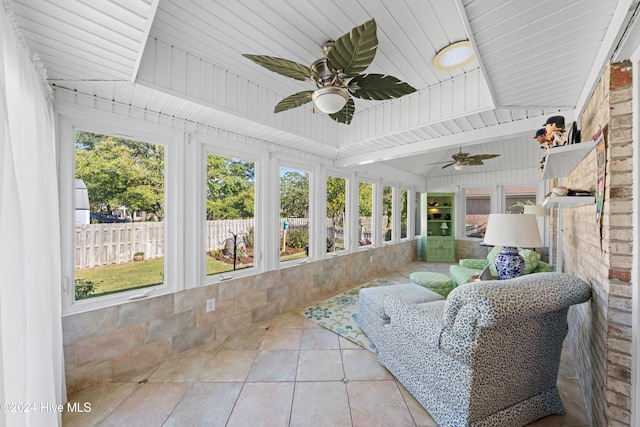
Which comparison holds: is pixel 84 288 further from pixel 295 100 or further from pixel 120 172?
pixel 295 100

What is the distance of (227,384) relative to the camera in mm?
2023

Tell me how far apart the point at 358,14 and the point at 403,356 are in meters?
2.49

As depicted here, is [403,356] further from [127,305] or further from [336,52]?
[127,305]

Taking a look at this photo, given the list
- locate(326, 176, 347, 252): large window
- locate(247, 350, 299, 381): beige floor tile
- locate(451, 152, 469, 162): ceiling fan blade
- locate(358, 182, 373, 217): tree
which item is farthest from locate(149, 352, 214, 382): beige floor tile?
locate(451, 152, 469, 162): ceiling fan blade

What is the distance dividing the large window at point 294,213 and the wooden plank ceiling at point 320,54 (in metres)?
0.71

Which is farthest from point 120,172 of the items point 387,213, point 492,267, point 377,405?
point 387,213

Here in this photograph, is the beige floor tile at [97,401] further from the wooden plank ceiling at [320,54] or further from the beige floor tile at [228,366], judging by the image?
the wooden plank ceiling at [320,54]

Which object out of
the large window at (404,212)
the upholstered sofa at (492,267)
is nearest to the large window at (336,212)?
the upholstered sofa at (492,267)

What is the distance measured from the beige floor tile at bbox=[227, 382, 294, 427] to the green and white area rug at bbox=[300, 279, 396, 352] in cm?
95

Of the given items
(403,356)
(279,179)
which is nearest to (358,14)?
(279,179)

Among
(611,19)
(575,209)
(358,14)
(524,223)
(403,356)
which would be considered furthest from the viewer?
(575,209)

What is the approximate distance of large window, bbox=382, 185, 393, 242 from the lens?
18.2ft

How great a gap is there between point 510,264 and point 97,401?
352 centimetres

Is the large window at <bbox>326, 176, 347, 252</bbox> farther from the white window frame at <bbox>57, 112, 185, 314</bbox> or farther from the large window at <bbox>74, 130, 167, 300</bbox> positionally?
the large window at <bbox>74, 130, 167, 300</bbox>
